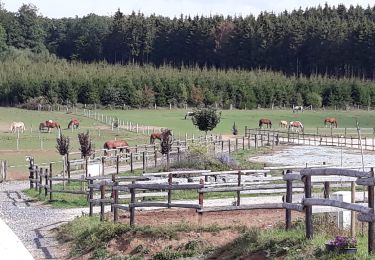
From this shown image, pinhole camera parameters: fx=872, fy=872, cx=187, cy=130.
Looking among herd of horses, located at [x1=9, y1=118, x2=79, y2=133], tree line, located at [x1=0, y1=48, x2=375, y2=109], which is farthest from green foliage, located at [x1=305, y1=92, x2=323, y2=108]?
herd of horses, located at [x1=9, y1=118, x2=79, y2=133]

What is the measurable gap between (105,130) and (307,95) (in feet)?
182

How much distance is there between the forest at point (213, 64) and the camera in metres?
120

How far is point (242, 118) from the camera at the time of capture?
102062mm

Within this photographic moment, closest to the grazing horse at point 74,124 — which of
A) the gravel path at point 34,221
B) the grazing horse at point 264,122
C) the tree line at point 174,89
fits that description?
the grazing horse at point 264,122

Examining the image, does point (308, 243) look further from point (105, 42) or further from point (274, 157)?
point (105, 42)

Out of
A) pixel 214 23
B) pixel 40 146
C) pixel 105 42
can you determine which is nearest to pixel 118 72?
pixel 214 23

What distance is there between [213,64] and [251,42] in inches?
447

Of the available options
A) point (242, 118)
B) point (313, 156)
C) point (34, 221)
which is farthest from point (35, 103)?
point (34, 221)

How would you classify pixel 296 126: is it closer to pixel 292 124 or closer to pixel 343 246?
pixel 292 124

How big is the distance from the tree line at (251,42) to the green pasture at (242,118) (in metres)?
32.6

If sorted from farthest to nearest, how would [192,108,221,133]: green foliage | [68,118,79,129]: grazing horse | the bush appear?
the bush, [68,118,79,129]: grazing horse, [192,108,221,133]: green foliage

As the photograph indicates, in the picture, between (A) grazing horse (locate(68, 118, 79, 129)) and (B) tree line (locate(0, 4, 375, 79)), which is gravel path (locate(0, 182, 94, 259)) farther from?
A: (B) tree line (locate(0, 4, 375, 79))

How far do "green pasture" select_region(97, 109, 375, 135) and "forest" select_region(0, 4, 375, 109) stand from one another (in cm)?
657

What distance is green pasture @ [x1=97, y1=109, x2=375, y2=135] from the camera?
85.2 m
